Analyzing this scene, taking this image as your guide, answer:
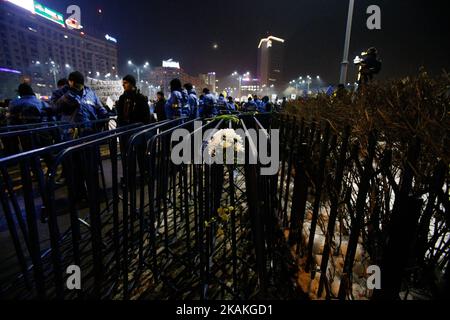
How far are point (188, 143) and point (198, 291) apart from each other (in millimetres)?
1647

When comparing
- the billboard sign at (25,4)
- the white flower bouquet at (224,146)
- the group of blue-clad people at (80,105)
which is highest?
the billboard sign at (25,4)

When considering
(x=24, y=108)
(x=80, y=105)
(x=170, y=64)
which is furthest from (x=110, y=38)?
(x=80, y=105)

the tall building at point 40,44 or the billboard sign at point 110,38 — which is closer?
the tall building at point 40,44

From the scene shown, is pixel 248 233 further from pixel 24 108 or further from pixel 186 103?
pixel 24 108

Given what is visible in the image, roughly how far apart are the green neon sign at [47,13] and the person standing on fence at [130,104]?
7775 centimetres

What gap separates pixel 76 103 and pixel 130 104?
112cm

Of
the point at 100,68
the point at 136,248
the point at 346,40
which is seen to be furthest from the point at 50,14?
the point at 136,248

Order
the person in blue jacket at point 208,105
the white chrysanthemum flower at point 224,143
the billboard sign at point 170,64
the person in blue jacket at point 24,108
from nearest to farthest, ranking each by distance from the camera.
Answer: the white chrysanthemum flower at point 224,143 < the person in blue jacket at point 24,108 < the person in blue jacket at point 208,105 < the billboard sign at point 170,64

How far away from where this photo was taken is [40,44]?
7806 cm

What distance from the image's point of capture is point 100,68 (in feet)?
369

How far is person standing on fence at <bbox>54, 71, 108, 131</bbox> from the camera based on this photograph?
178 inches

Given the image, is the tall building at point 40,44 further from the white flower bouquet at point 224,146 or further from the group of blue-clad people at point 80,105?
the white flower bouquet at point 224,146

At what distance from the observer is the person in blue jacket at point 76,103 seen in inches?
178

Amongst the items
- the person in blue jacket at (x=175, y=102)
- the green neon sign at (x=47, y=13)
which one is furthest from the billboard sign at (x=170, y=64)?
the person in blue jacket at (x=175, y=102)
